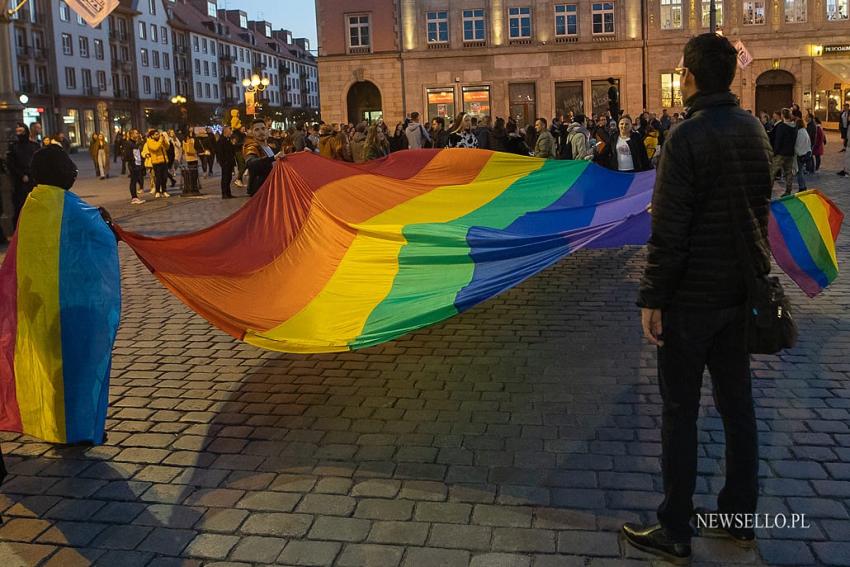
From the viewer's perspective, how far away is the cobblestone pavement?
12.4 ft

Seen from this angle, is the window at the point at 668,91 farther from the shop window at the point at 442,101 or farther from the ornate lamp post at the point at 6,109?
the ornate lamp post at the point at 6,109

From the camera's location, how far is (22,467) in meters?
4.85

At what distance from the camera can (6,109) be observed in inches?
614

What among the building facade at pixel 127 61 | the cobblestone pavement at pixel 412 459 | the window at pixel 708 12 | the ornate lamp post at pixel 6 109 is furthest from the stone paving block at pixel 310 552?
the building facade at pixel 127 61

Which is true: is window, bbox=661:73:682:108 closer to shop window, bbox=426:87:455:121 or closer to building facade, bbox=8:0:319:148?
shop window, bbox=426:87:455:121

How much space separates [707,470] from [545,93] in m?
43.7

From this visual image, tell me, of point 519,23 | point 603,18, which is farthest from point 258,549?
point 603,18

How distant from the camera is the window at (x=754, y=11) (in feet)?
146

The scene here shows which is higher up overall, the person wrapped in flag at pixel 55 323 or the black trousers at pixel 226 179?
the black trousers at pixel 226 179

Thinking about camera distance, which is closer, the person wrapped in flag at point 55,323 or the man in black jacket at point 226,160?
the person wrapped in flag at point 55,323

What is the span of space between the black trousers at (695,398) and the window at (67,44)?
79854mm

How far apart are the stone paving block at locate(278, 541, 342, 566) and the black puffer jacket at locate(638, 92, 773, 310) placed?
173 centimetres

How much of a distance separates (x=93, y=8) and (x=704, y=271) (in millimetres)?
14707

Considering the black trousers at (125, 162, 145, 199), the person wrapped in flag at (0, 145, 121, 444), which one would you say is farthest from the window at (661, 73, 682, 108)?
the person wrapped in flag at (0, 145, 121, 444)
